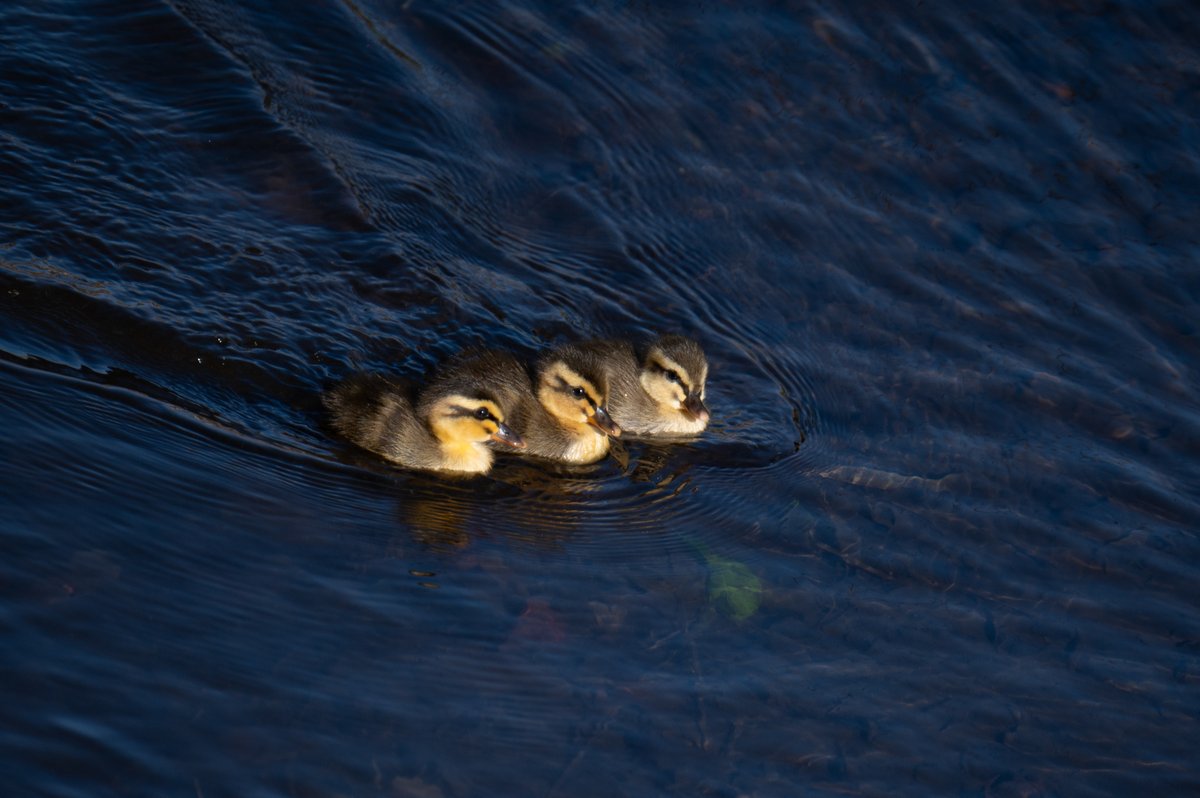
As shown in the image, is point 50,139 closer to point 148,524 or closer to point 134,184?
point 134,184

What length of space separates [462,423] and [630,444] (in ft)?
3.60

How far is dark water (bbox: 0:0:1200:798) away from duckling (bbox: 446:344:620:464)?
0.15 meters

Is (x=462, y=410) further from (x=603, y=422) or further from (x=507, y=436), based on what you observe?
(x=603, y=422)

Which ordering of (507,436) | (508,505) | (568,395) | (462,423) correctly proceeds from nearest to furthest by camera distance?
(508,505) < (462,423) < (507,436) < (568,395)

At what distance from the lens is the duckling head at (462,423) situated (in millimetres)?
6922

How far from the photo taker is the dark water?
517cm

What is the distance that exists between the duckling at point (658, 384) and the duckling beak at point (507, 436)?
0.71 meters

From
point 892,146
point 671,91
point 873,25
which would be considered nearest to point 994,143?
point 892,146

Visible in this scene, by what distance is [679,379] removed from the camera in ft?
24.3

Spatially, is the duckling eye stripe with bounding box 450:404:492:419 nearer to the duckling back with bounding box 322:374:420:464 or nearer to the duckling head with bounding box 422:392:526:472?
the duckling head with bounding box 422:392:526:472

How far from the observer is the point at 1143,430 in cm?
755

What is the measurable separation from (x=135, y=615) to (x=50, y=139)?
12.9ft

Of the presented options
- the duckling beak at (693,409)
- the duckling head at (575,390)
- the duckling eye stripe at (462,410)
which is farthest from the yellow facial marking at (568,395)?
the duckling eye stripe at (462,410)

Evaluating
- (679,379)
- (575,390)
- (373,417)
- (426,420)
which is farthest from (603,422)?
(373,417)
